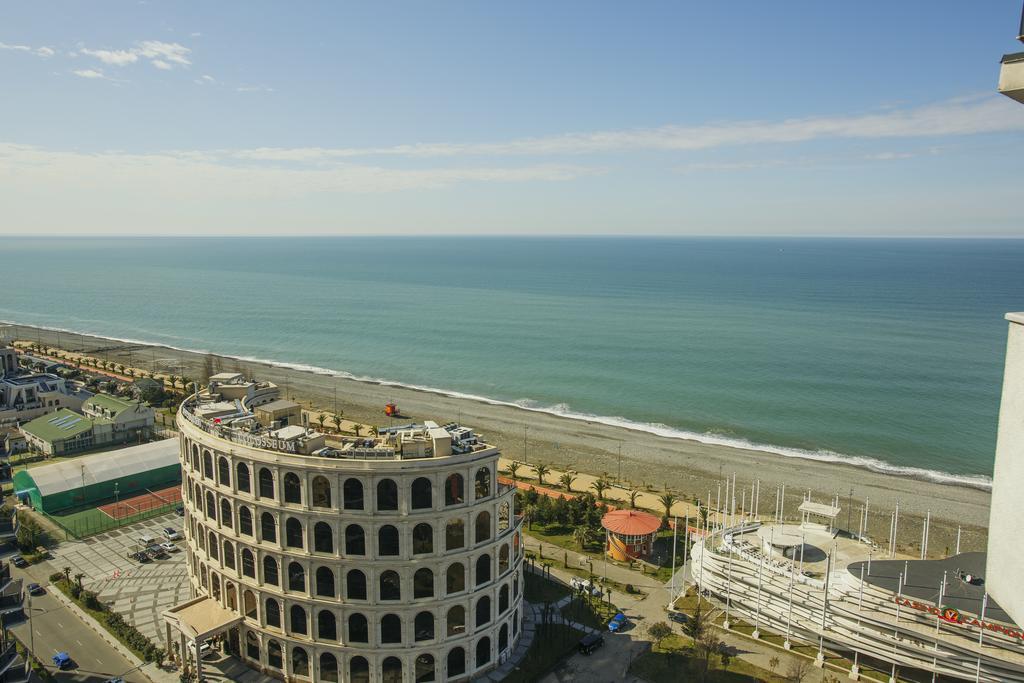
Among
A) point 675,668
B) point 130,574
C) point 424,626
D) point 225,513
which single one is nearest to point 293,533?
point 225,513

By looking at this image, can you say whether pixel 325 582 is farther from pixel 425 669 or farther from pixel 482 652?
pixel 482 652

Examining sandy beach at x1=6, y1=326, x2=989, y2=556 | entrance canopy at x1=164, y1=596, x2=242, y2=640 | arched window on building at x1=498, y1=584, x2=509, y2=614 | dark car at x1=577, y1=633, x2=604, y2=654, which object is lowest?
sandy beach at x1=6, y1=326, x2=989, y2=556

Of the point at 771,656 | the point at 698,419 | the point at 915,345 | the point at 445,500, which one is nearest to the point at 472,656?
the point at 445,500

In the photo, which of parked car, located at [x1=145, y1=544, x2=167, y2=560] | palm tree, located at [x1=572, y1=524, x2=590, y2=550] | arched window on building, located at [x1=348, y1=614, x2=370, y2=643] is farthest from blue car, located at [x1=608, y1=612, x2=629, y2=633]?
parked car, located at [x1=145, y1=544, x2=167, y2=560]

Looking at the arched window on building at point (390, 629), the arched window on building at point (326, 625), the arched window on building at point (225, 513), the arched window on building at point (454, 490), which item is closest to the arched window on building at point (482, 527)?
the arched window on building at point (454, 490)

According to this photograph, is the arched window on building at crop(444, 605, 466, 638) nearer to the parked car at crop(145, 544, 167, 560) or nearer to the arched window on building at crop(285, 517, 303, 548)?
the arched window on building at crop(285, 517, 303, 548)

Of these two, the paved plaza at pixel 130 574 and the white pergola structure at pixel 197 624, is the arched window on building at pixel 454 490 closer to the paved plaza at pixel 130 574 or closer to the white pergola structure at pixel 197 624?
the white pergola structure at pixel 197 624

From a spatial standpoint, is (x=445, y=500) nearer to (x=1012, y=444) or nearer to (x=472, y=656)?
(x=472, y=656)
